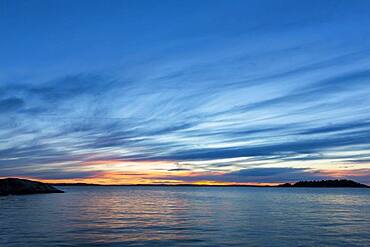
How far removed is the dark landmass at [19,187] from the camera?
130m

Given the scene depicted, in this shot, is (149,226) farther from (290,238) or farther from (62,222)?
(290,238)

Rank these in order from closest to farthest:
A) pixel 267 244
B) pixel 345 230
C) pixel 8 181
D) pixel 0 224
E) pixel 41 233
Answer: pixel 267 244, pixel 41 233, pixel 345 230, pixel 0 224, pixel 8 181

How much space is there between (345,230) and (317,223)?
614 centimetres

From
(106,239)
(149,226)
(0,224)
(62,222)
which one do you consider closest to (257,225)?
(149,226)

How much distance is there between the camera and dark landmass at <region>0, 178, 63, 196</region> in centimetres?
12982

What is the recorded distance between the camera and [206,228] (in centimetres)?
3938

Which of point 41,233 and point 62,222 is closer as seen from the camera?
point 41,233

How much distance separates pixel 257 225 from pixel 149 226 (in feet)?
38.5

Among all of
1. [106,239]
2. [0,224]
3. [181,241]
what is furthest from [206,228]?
[0,224]

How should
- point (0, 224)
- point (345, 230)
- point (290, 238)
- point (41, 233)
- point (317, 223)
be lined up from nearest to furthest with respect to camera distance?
point (290, 238), point (41, 233), point (345, 230), point (0, 224), point (317, 223)

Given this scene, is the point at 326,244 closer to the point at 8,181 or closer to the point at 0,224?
the point at 0,224

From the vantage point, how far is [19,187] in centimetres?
13688

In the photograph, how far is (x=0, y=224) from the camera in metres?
42.0


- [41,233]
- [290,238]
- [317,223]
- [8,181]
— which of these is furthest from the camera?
[8,181]
